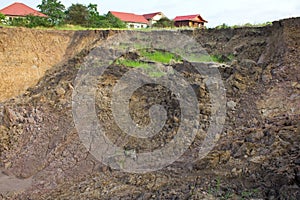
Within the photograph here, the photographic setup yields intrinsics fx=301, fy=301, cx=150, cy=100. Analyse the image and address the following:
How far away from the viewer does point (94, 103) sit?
844 centimetres

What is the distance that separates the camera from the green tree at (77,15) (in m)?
20.5


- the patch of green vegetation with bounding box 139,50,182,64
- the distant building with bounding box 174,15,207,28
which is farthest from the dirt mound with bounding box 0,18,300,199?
the distant building with bounding box 174,15,207,28

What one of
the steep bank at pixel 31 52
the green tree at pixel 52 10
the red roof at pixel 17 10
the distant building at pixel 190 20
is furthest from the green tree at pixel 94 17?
the distant building at pixel 190 20

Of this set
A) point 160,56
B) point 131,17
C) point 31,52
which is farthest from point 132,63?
point 131,17

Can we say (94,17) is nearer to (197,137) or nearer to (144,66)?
(144,66)

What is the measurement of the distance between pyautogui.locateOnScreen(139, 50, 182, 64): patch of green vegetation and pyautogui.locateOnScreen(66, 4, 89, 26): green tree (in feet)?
35.1

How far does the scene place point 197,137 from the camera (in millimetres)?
6566

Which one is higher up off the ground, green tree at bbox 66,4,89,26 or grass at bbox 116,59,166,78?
green tree at bbox 66,4,89,26

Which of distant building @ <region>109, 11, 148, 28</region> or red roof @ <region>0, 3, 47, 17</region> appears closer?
red roof @ <region>0, 3, 47, 17</region>

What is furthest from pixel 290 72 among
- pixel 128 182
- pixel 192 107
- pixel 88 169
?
pixel 88 169

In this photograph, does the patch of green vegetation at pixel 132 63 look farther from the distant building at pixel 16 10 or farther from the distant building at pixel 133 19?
the distant building at pixel 133 19

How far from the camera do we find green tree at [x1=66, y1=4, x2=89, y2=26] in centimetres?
2050

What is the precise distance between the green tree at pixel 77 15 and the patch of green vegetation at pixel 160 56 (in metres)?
10.7

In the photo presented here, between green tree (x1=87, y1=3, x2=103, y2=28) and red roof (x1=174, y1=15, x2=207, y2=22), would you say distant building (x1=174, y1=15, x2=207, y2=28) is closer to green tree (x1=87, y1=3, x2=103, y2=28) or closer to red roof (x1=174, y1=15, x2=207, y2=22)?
red roof (x1=174, y1=15, x2=207, y2=22)
